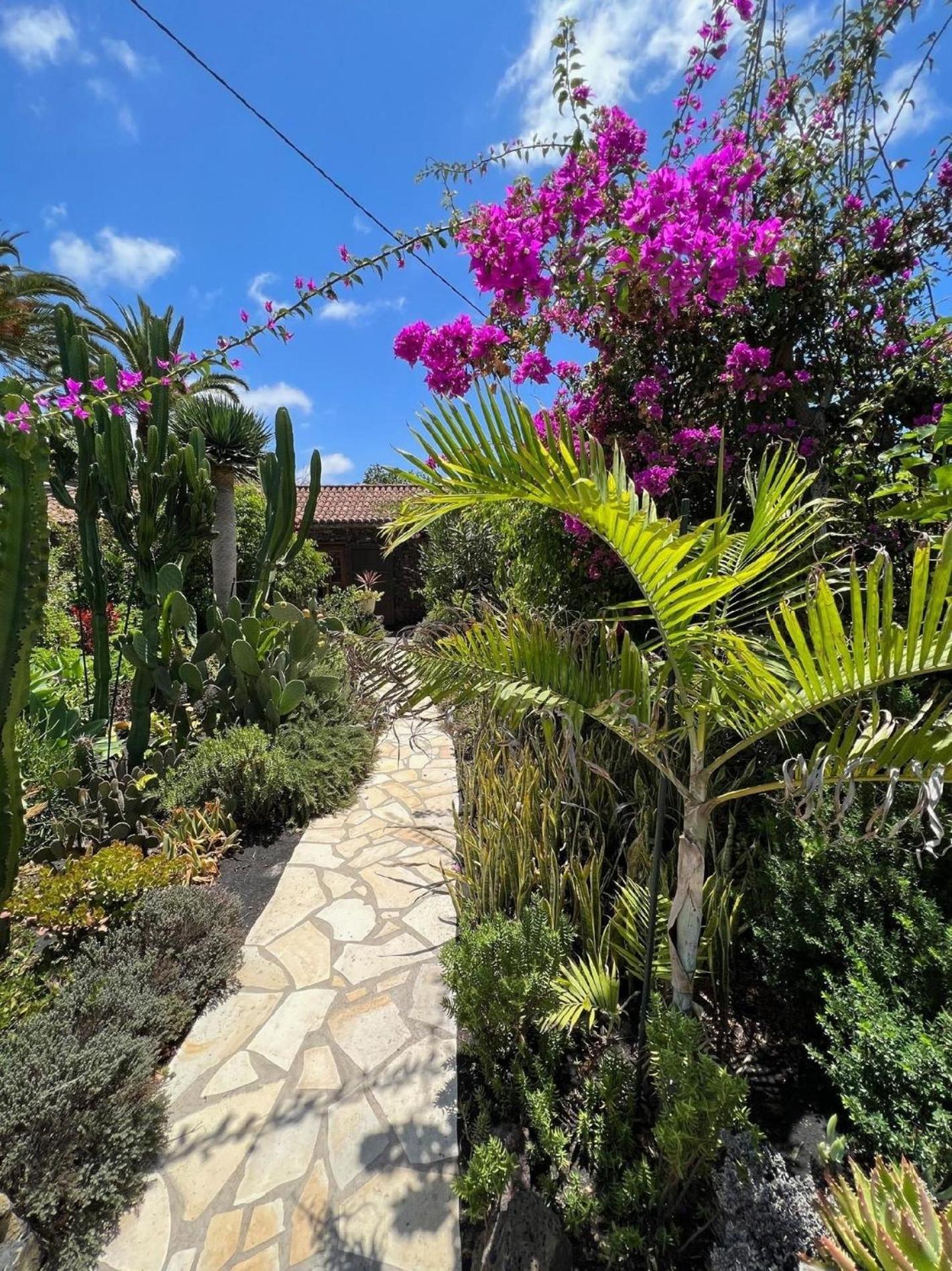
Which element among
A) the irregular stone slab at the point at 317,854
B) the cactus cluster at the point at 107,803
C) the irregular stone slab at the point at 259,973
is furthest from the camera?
the irregular stone slab at the point at 317,854

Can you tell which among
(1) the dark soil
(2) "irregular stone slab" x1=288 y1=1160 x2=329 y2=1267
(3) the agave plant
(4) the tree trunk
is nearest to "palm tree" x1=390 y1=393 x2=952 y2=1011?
(3) the agave plant

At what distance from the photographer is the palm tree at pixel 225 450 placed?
7.28 m

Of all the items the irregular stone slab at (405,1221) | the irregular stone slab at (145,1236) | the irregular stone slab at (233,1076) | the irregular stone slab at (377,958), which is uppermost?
the irregular stone slab at (377,958)

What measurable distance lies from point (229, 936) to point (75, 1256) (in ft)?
3.47

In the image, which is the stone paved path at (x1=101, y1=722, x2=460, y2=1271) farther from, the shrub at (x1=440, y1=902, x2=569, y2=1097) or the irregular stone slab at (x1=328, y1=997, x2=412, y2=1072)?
the shrub at (x1=440, y1=902, x2=569, y2=1097)

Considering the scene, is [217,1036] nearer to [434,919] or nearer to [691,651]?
[434,919]

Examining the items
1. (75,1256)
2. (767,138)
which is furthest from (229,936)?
(767,138)

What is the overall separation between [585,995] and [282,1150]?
110 centimetres

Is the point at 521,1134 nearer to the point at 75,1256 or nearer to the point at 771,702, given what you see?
the point at 75,1256

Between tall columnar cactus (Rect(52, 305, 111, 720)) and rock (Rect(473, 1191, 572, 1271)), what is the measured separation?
148 inches

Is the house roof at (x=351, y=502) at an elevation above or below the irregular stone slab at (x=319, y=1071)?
above

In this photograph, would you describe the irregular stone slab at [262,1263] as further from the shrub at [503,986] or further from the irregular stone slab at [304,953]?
the irregular stone slab at [304,953]

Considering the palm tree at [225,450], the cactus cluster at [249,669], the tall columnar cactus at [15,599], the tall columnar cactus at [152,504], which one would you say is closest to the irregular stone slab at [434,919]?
the tall columnar cactus at [15,599]

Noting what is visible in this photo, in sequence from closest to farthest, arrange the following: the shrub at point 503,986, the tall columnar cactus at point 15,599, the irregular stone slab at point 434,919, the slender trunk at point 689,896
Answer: the slender trunk at point 689,896 < the shrub at point 503,986 < the tall columnar cactus at point 15,599 < the irregular stone slab at point 434,919
